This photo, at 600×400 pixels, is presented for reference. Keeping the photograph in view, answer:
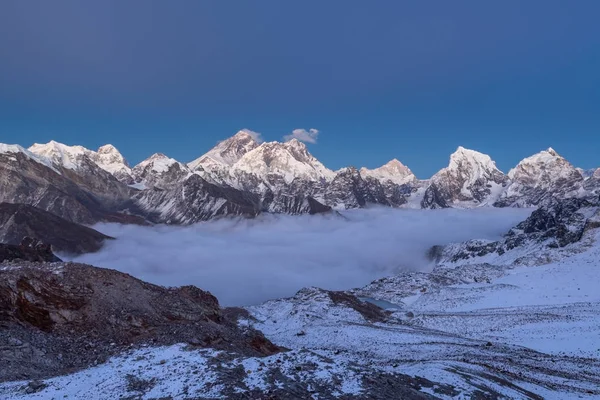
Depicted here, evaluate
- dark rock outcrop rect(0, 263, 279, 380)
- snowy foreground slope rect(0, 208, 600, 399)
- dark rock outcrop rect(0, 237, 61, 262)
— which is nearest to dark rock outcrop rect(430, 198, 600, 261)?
snowy foreground slope rect(0, 208, 600, 399)

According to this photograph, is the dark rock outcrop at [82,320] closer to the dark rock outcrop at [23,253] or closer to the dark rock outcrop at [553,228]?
the dark rock outcrop at [23,253]

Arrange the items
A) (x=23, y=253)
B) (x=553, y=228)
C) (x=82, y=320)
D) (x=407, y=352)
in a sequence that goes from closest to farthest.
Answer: (x=82, y=320) → (x=407, y=352) → (x=23, y=253) → (x=553, y=228)

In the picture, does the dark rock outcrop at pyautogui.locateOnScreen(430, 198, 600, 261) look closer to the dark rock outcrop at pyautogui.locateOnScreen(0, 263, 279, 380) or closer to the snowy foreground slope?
the snowy foreground slope

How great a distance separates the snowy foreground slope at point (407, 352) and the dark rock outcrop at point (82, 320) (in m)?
3.01

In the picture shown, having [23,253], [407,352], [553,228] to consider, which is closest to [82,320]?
[407,352]

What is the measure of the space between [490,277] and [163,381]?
362 feet

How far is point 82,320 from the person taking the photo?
115ft

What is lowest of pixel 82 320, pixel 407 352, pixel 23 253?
pixel 407 352

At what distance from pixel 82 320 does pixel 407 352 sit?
2971 cm

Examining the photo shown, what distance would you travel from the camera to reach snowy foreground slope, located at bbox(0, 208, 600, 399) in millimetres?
24281

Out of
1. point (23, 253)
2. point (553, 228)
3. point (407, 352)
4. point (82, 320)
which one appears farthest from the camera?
point (553, 228)

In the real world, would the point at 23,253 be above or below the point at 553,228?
below

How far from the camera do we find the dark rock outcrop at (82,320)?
98.6 ft

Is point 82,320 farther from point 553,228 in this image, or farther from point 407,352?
point 553,228
